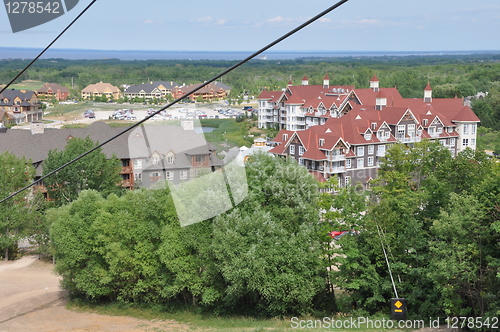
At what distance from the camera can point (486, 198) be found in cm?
777

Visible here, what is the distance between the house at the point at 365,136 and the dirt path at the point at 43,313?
27.0ft

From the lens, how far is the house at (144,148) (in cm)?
760

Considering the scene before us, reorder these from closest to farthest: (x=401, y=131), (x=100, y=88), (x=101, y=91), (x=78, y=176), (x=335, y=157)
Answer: (x=78, y=176) → (x=335, y=157) → (x=401, y=131) → (x=101, y=91) → (x=100, y=88)

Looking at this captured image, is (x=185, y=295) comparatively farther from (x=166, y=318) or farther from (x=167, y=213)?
(x=167, y=213)

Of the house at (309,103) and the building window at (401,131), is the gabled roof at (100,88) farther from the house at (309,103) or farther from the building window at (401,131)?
the building window at (401,131)

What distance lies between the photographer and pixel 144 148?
10695 millimetres

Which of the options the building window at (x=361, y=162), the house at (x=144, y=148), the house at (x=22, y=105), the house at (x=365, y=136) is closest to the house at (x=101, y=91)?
the house at (x=22, y=105)

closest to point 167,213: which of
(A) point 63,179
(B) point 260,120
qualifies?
(A) point 63,179

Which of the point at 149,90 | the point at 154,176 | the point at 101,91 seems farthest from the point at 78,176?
the point at 101,91

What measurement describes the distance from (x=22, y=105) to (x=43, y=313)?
32.7m

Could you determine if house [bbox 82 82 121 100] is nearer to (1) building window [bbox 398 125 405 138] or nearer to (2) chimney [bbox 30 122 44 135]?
(2) chimney [bbox 30 122 44 135]

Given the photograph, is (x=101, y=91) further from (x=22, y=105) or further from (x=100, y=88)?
(x=22, y=105)

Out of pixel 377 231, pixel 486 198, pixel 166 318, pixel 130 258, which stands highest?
pixel 486 198

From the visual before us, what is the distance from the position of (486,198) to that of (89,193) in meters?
7.01
